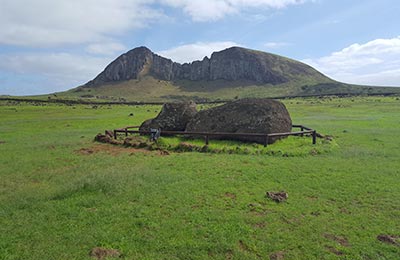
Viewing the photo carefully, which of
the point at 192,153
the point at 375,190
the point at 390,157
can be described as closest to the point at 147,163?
the point at 192,153

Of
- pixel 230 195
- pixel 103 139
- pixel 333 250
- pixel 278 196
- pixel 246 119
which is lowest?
pixel 333 250

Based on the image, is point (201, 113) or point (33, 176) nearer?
point (33, 176)

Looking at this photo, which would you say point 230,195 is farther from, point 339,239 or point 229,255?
point 339,239

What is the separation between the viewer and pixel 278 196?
37.1 ft

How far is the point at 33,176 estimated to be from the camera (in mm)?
15062

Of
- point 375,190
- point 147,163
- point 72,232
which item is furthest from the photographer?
point 147,163

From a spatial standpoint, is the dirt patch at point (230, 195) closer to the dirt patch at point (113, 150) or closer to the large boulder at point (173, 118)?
the dirt patch at point (113, 150)

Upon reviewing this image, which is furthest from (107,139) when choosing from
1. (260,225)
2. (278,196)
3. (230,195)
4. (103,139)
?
→ (260,225)

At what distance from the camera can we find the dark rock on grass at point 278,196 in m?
11.2

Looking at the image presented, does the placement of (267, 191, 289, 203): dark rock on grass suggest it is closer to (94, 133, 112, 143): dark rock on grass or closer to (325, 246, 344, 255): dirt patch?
(325, 246, 344, 255): dirt patch

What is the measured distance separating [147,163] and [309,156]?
10.3 meters

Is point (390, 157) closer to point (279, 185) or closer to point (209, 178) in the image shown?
point (279, 185)

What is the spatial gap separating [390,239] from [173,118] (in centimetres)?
2315

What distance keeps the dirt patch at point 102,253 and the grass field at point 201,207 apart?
0.51 ft
